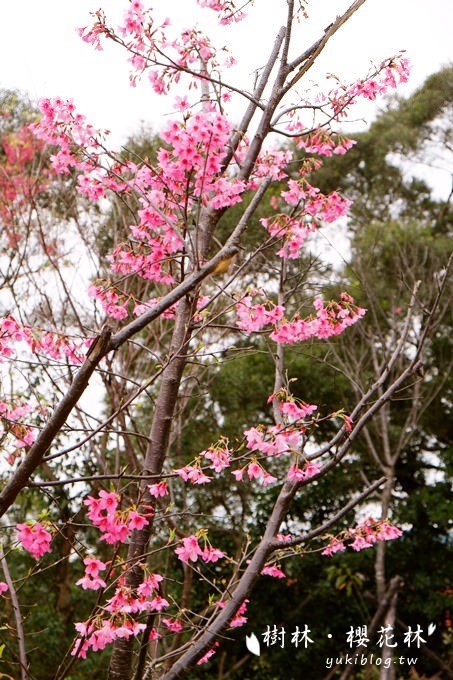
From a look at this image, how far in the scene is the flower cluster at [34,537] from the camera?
197 cm

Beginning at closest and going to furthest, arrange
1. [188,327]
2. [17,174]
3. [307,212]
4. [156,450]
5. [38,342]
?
[188,327]
[156,450]
[38,342]
[307,212]
[17,174]

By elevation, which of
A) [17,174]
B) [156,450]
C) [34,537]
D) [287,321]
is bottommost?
[34,537]

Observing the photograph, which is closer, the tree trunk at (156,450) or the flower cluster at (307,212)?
the tree trunk at (156,450)

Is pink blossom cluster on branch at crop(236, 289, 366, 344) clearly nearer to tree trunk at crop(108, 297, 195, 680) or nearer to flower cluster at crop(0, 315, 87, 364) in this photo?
tree trunk at crop(108, 297, 195, 680)

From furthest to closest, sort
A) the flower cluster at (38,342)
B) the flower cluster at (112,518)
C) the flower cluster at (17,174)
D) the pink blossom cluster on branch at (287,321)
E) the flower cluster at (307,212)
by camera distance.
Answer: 1. the flower cluster at (17,174)
2. the flower cluster at (307,212)
3. the pink blossom cluster on branch at (287,321)
4. the flower cluster at (38,342)
5. the flower cluster at (112,518)

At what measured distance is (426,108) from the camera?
34.3 feet

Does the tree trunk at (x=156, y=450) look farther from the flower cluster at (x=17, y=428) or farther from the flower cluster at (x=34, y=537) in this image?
the flower cluster at (x=17, y=428)

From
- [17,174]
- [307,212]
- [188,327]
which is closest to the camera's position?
[188,327]

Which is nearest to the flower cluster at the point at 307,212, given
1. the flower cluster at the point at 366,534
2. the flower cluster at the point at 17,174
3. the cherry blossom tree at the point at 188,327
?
the cherry blossom tree at the point at 188,327

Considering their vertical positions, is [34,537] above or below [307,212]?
below

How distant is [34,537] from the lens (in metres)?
1.99

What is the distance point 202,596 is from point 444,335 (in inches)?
164

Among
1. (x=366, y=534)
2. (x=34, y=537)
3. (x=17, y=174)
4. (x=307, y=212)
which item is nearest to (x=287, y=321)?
(x=307, y=212)

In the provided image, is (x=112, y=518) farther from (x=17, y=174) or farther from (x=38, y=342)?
(x=17, y=174)
